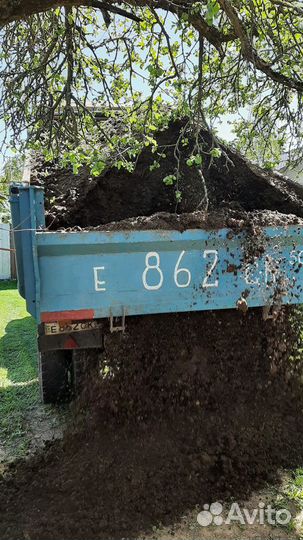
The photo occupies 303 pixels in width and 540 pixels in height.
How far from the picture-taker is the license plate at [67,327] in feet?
8.68

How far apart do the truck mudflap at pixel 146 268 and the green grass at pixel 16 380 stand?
4.78 feet

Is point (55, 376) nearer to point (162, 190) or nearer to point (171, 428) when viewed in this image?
point (171, 428)

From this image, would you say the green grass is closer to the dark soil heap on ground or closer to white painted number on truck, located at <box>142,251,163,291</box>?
the dark soil heap on ground

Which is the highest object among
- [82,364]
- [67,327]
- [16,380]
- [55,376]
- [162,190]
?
[162,190]

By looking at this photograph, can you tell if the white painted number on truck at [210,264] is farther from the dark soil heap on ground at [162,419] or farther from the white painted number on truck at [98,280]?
the white painted number on truck at [98,280]

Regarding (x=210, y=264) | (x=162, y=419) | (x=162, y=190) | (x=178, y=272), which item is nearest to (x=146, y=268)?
(x=178, y=272)

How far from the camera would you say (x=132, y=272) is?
8.13 ft

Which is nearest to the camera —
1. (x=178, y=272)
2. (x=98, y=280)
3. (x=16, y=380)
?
(x=98, y=280)

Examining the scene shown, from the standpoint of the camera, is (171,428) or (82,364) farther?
(82,364)

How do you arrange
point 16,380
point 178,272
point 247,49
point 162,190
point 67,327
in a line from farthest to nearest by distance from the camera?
point 16,380
point 162,190
point 247,49
point 67,327
point 178,272

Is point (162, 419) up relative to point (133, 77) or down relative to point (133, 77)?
down

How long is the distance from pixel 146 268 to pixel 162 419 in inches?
42.3

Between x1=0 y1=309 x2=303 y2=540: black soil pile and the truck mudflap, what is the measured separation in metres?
0.35

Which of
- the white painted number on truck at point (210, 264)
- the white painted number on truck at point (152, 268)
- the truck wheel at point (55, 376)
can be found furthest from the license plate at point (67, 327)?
the truck wheel at point (55, 376)
